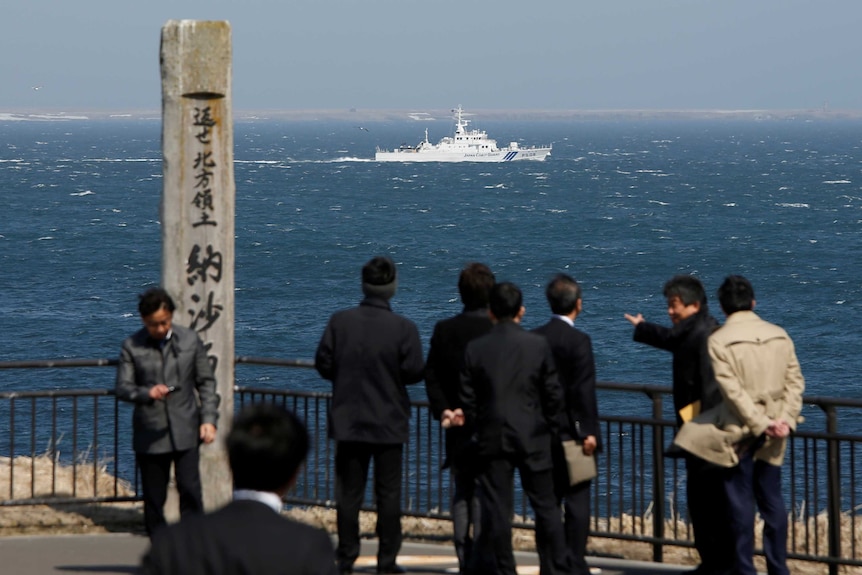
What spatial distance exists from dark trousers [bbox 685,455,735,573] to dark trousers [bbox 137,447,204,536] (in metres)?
2.61

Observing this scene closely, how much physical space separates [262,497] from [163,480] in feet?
13.3

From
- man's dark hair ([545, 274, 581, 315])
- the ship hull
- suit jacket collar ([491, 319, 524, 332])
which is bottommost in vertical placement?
suit jacket collar ([491, 319, 524, 332])

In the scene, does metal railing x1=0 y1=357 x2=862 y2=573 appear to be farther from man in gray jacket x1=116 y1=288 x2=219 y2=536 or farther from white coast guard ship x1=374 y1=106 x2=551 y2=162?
white coast guard ship x1=374 y1=106 x2=551 y2=162

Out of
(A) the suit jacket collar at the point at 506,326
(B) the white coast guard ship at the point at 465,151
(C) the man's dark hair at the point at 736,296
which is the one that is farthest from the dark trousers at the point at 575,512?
(B) the white coast guard ship at the point at 465,151

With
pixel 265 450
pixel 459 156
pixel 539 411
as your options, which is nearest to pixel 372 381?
pixel 539 411

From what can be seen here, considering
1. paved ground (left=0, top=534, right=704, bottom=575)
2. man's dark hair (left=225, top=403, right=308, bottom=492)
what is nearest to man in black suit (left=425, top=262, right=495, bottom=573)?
paved ground (left=0, top=534, right=704, bottom=575)

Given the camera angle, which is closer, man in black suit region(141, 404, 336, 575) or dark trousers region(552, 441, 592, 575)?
man in black suit region(141, 404, 336, 575)

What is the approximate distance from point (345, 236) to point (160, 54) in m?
67.2

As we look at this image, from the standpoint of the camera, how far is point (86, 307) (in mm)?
49781

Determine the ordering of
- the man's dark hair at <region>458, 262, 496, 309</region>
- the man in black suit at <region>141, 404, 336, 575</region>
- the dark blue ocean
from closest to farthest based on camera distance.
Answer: the man in black suit at <region>141, 404, 336, 575</region>
the man's dark hair at <region>458, 262, 496, 309</region>
the dark blue ocean

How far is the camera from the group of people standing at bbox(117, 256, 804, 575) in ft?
21.6

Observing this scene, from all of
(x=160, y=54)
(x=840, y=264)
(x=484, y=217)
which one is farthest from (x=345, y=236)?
(x=160, y=54)

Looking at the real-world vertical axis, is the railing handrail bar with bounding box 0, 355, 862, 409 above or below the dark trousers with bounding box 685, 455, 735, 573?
above

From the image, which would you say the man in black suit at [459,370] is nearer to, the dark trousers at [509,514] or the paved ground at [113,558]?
the dark trousers at [509,514]
